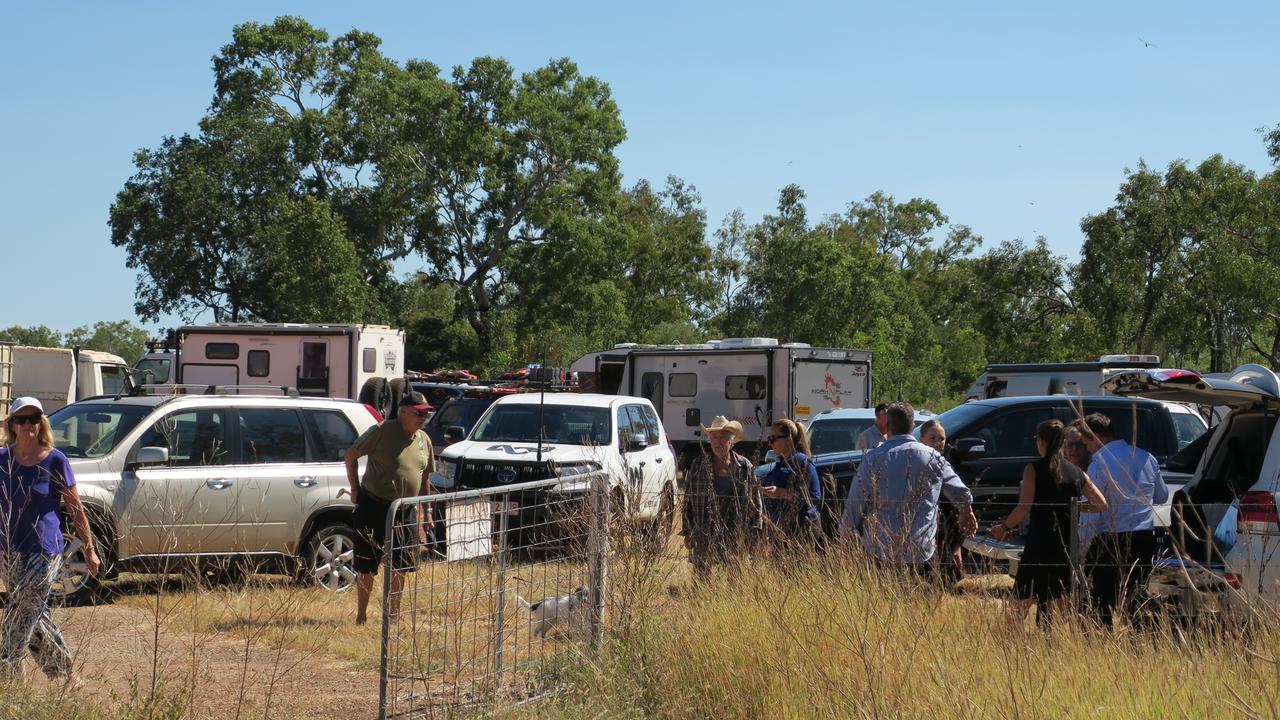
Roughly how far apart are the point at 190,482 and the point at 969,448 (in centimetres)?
626

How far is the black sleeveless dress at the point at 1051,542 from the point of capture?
286 inches

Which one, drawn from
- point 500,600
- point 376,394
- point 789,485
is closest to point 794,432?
point 789,485

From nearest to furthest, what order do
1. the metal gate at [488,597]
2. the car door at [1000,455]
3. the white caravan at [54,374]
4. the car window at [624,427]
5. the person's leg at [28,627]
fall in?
the metal gate at [488,597] < the person's leg at [28,627] < the car door at [1000,455] < the car window at [624,427] < the white caravan at [54,374]

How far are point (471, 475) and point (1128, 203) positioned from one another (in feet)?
87.2

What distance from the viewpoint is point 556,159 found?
4481cm

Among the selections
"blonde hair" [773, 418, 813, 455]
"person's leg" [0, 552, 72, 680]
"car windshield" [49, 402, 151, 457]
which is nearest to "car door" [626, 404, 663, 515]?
"blonde hair" [773, 418, 813, 455]

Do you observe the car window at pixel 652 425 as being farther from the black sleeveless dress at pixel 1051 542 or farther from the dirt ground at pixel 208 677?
the black sleeveless dress at pixel 1051 542

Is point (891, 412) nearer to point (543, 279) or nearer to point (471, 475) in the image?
point (471, 475)

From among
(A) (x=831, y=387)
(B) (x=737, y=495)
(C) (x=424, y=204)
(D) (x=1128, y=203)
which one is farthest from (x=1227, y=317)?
(B) (x=737, y=495)

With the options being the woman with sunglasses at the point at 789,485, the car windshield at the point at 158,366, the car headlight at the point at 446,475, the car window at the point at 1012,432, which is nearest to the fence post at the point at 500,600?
the woman with sunglasses at the point at 789,485

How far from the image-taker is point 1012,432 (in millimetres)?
12148

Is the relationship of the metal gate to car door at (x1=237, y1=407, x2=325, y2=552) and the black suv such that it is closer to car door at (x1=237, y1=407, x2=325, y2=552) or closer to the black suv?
car door at (x1=237, y1=407, x2=325, y2=552)

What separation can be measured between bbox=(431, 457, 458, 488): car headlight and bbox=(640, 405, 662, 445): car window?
2841 mm

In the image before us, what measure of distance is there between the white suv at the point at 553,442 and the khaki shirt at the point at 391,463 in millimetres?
3905
